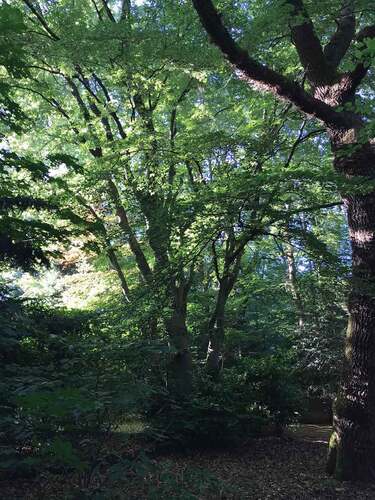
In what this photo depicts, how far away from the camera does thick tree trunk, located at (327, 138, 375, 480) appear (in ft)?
19.1

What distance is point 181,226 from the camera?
639 centimetres

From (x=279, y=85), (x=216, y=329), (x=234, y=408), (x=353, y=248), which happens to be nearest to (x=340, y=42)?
(x=279, y=85)

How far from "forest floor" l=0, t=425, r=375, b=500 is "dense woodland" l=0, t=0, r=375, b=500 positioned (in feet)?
0.15

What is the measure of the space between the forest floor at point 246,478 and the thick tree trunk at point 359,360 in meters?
0.34

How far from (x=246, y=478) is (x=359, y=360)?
7.76 ft

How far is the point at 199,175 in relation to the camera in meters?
9.61

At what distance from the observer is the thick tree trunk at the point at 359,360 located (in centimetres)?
582

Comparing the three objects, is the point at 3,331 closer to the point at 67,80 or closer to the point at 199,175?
the point at 199,175

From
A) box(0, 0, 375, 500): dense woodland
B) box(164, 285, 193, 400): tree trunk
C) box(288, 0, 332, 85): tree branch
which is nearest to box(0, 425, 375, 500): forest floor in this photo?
box(0, 0, 375, 500): dense woodland

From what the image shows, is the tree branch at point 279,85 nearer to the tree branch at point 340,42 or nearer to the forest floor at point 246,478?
the tree branch at point 340,42

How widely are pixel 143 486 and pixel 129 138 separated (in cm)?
543

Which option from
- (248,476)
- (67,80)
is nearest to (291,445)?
(248,476)

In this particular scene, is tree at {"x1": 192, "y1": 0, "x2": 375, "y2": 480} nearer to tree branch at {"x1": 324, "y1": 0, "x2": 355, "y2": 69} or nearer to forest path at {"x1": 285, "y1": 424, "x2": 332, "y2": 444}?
tree branch at {"x1": 324, "y1": 0, "x2": 355, "y2": 69}

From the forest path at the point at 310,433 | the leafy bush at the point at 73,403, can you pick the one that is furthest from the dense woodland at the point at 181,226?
the forest path at the point at 310,433
